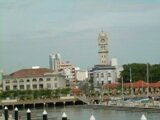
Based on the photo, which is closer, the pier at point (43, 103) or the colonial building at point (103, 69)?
the pier at point (43, 103)

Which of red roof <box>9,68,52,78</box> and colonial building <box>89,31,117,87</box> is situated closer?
red roof <box>9,68,52,78</box>

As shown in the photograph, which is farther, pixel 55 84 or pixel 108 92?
pixel 55 84

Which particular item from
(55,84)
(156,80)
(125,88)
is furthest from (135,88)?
(55,84)

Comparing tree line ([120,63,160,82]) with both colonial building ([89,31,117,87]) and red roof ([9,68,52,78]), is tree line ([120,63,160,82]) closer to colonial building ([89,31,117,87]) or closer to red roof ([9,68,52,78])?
colonial building ([89,31,117,87])

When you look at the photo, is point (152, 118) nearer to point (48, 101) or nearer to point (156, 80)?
point (48, 101)

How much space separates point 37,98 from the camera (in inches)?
4993

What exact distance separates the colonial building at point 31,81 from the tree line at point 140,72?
20.5 metres

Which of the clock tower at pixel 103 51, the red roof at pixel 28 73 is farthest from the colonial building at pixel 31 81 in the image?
the clock tower at pixel 103 51

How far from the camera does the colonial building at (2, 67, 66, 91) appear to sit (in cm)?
14975

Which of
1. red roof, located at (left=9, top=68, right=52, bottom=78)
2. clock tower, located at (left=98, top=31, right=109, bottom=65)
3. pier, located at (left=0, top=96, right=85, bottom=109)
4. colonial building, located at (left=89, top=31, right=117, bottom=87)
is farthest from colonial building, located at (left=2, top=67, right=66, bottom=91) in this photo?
pier, located at (left=0, top=96, right=85, bottom=109)

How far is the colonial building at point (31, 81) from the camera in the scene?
491 feet

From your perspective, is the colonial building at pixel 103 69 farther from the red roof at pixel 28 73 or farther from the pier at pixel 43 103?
the pier at pixel 43 103

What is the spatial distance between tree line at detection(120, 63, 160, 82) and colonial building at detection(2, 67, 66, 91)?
20.5 meters

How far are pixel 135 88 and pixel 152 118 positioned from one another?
233 feet
